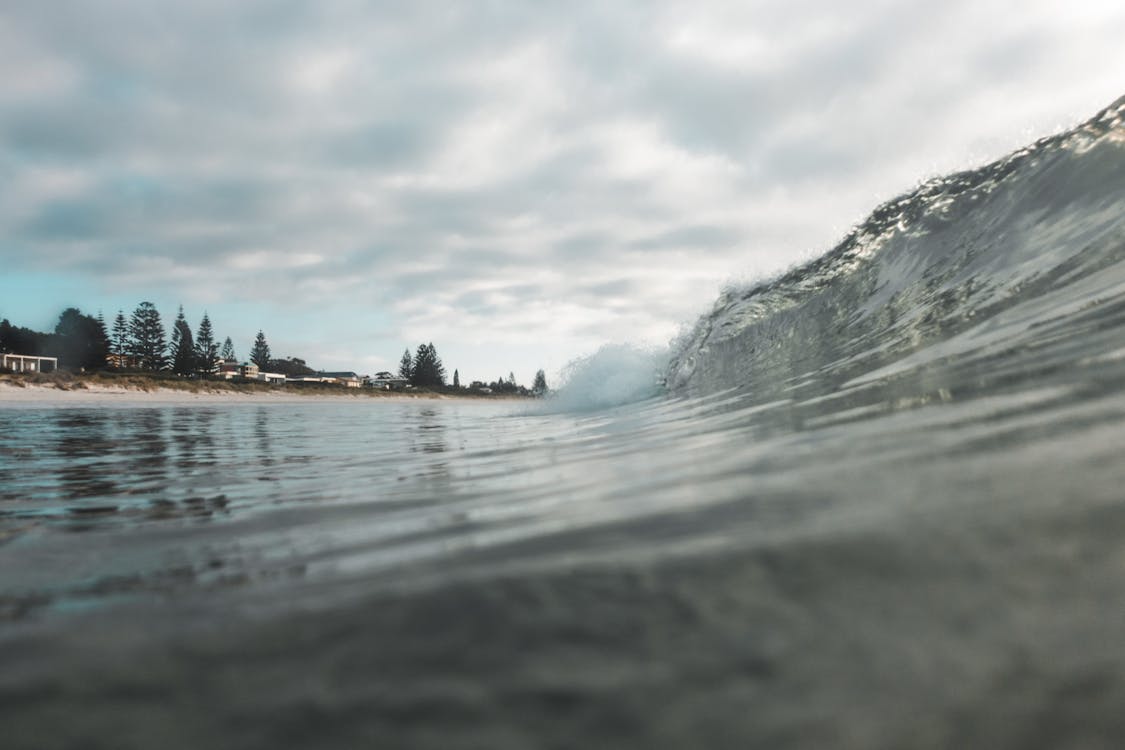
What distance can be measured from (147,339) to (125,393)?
4263 centimetres

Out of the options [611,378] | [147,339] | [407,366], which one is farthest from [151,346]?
[611,378]

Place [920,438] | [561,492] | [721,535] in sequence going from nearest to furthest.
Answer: [721,535] → [920,438] → [561,492]

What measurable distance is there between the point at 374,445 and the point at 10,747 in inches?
221

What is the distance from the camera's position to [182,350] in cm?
6650

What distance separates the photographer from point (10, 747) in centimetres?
89

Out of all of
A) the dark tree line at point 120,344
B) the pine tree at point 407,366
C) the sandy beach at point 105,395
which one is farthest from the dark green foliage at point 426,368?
the sandy beach at point 105,395

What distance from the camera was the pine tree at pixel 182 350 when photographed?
217 feet

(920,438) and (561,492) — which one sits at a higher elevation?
(920,438)

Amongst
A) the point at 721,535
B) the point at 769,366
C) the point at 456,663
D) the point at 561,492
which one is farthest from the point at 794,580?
the point at 769,366

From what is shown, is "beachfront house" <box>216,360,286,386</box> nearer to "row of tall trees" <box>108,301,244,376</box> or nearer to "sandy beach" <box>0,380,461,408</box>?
"row of tall trees" <box>108,301,244,376</box>

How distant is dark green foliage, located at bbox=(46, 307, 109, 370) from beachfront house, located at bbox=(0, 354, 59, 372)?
1.89 metres

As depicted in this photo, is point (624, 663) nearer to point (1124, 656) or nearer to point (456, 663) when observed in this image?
point (456, 663)

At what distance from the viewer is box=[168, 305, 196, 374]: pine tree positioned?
2606 inches

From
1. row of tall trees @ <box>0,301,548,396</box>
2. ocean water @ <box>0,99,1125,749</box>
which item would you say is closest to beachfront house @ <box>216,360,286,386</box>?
row of tall trees @ <box>0,301,548,396</box>
